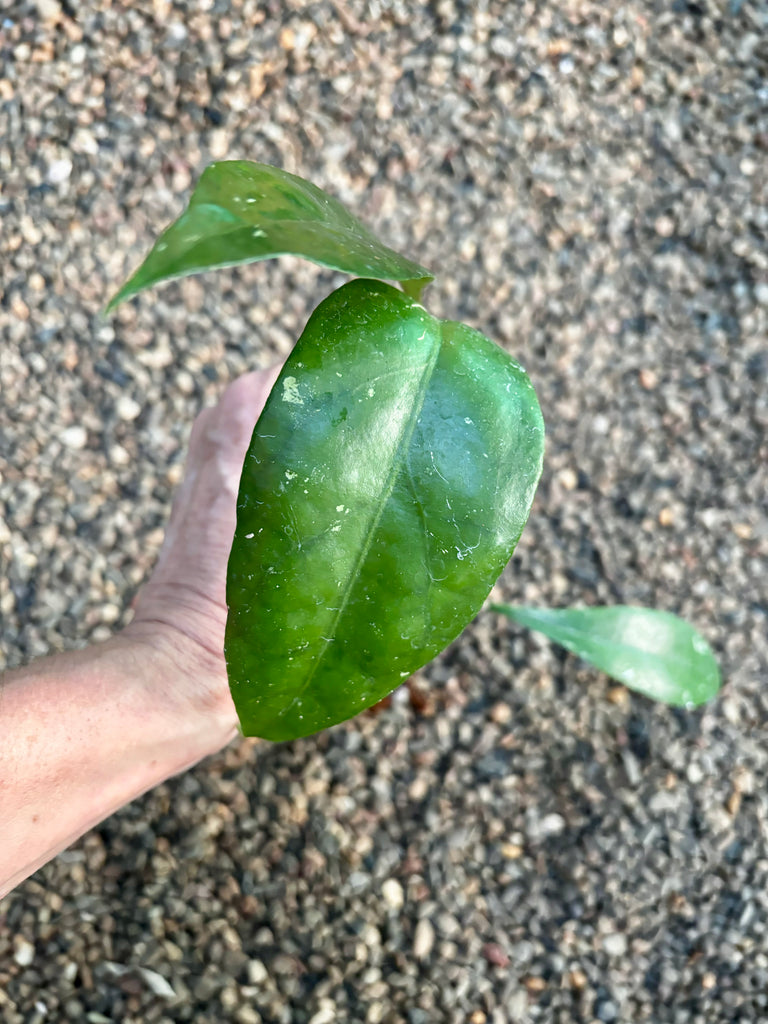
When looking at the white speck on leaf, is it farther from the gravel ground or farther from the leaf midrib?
the gravel ground

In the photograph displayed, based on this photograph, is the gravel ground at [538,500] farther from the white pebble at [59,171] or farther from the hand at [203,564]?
the hand at [203,564]

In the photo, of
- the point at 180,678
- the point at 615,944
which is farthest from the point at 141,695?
the point at 615,944

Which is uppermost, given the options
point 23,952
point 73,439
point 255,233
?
point 255,233

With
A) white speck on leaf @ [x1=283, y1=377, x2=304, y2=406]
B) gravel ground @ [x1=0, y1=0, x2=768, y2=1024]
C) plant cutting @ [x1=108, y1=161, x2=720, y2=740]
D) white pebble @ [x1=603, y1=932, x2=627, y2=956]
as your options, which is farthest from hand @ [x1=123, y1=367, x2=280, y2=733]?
white pebble @ [x1=603, y1=932, x2=627, y2=956]

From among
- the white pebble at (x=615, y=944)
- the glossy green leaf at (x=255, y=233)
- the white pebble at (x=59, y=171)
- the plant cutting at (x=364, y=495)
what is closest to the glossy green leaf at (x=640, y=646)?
the white pebble at (x=615, y=944)

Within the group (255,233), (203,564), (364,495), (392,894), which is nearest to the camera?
(255,233)

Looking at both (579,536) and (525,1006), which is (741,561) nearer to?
(579,536)

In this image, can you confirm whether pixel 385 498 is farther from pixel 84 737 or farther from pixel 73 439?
pixel 73 439
